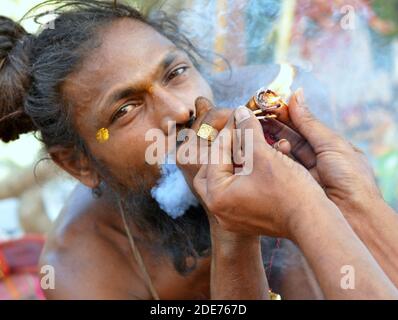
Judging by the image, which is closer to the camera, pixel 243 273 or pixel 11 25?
pixel 243 273

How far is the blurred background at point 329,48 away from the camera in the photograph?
305 centimetres

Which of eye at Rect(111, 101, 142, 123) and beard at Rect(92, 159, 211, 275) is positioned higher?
eye at Rect(111, 101, 142, 123)

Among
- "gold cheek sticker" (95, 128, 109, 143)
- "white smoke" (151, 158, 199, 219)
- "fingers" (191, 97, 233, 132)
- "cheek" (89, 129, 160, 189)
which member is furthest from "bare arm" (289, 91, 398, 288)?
"gold cheek sticker" (95, 128, 109, 143)

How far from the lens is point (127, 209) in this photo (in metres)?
2.69

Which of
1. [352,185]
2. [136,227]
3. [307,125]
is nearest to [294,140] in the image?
[307,125]

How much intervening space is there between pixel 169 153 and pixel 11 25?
2.83ft

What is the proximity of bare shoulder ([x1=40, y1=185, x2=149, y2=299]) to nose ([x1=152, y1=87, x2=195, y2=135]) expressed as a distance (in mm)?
663

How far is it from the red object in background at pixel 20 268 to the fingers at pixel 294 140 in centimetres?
208

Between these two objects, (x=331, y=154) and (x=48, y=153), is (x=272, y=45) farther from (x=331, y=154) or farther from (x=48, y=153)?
(x=331, y=154)

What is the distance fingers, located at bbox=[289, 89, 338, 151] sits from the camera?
1.97m

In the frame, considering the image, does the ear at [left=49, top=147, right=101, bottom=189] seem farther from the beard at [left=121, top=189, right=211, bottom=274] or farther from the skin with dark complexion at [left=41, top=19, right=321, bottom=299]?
the beard at [left=121, top=189, right=211, bottom=274]

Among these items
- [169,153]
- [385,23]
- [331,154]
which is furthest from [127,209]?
[385,23]

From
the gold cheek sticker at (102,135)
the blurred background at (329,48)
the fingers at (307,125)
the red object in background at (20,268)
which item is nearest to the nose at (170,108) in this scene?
the gold cheek sticker at (102,135)

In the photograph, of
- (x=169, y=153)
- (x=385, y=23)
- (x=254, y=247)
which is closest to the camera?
(x=254, y=247)
